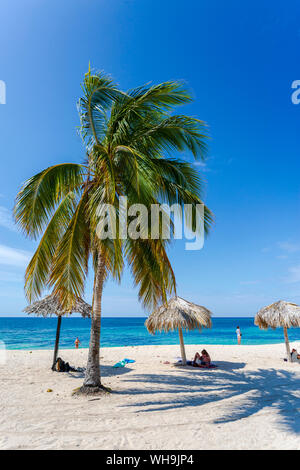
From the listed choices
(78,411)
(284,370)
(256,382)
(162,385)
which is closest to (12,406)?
(78,411)

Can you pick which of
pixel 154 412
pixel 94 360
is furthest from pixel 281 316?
pixel 94 360

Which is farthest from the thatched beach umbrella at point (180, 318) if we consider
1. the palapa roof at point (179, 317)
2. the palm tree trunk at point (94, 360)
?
the palm tree trunk at point (94, 360)

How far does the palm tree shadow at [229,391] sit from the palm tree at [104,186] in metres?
1.65

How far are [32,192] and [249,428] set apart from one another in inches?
242

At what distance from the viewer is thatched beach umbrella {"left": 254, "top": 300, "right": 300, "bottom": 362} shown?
11590 millimetres

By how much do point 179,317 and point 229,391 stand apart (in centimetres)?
332

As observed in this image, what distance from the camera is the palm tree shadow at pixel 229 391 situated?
5.55 metres

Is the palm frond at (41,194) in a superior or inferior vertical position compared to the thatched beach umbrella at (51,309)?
superior

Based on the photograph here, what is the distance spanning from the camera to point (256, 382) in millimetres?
8109

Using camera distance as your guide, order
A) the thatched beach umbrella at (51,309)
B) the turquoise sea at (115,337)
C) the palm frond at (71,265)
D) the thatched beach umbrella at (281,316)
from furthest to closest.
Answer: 1. the turquoise sea at (115,337)
2. the thatched beach umbrella at (281,316)
3. the thatched beach umbrella at (51,309)
4. the palm frond at (71,265)

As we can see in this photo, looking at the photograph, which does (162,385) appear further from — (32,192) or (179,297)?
(32,192)

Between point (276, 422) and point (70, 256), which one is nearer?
point (276, 422)

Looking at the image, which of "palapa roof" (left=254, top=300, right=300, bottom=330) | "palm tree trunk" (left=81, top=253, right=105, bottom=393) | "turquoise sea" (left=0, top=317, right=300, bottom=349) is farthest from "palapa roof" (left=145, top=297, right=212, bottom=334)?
"turquoise sea" (left=0, top=317, right=300, bottom=349)

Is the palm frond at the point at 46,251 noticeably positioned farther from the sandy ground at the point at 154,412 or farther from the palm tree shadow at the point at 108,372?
the palm tree shadow at the point at 108,372
